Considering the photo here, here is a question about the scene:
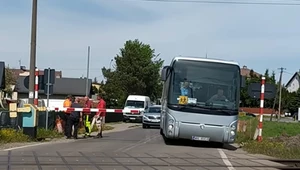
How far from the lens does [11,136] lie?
19.1m

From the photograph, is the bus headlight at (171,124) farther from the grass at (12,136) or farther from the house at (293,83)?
the house at (293,83)

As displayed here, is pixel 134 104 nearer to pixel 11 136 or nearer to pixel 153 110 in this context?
pixel 153 110

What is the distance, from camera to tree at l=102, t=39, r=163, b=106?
78.3 metres

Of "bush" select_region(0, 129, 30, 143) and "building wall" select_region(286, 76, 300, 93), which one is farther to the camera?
"building wall" select_region(286, 76, 300, 93)

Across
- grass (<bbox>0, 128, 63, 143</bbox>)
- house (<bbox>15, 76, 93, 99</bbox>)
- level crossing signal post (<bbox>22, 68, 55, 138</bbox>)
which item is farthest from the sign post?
house (<bbox>15, 76, 93, 99</bbox>)

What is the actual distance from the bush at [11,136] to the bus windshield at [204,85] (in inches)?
213

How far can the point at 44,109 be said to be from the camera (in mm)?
23578

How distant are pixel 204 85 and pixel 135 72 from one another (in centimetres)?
6055

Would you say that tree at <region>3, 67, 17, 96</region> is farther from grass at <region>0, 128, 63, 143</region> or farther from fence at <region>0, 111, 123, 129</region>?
grass at <region>0, 128, 63, 143</region>

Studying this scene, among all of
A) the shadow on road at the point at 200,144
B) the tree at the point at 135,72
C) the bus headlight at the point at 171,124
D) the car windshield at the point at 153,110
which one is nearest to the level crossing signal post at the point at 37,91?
the bus headlight at the point at 171,124

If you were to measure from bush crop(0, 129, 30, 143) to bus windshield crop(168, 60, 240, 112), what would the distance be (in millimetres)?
5399

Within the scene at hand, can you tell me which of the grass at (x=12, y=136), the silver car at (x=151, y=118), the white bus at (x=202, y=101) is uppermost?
the white bus at (x=202, y=101)

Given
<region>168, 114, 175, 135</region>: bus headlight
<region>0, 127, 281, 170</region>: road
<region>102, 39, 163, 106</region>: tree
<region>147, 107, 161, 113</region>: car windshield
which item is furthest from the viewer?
<region>102, 39, 163, 106</region>: tree

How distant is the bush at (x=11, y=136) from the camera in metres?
18.9
